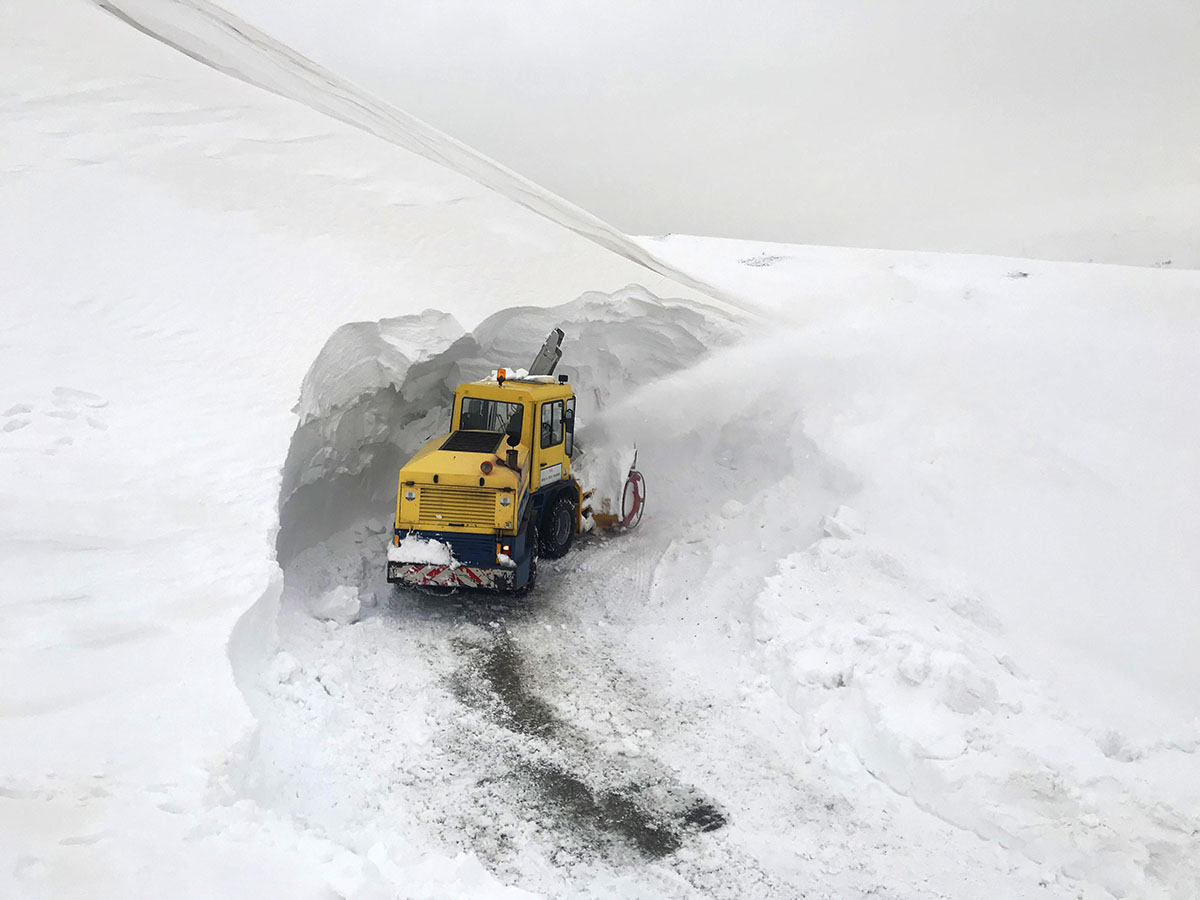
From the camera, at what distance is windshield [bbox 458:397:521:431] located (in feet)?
30.1

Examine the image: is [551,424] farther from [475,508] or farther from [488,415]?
[475,508]

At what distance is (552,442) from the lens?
31.3 ft

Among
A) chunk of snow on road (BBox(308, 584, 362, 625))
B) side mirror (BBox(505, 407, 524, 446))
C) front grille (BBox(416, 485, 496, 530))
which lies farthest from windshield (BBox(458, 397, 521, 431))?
chunk of snow on road (BBox(308, 584, 362, 625))

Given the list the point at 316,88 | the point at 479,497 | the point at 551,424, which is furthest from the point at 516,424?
the point at 316,88

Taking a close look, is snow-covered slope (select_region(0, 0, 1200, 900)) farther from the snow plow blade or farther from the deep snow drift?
the snow plow blade

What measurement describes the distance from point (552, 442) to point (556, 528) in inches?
42.6

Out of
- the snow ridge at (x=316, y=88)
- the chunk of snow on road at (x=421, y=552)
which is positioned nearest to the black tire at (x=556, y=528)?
the chunk of snow on road at (x=421, y=552)

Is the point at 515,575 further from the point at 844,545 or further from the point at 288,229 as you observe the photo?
the point at 288,229

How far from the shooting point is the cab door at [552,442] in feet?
30.2

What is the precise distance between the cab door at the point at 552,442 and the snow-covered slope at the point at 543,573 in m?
1.23

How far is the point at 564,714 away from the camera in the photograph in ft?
20.8

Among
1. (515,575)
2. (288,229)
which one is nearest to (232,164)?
(288,229)

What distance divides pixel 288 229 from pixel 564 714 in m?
7.68

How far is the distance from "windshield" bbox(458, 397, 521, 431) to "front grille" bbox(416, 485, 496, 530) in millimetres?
1336
